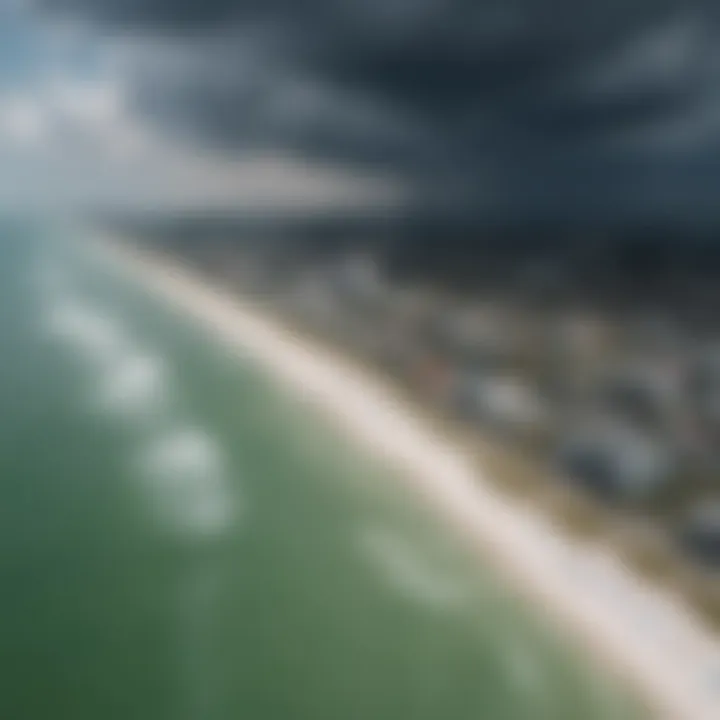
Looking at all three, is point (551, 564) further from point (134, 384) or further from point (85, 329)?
point (85, 329)

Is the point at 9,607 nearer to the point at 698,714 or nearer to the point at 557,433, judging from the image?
the point at 698,714

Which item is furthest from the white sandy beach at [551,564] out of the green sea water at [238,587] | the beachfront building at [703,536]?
the beachfront building at [703,536]

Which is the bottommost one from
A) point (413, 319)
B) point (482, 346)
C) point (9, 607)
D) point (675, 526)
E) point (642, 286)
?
point (9, 607)

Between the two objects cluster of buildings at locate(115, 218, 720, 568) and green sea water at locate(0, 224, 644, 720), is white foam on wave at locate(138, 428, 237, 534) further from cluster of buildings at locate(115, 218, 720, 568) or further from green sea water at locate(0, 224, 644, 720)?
cluster of buildings at locate(115, 218, 720, 568)

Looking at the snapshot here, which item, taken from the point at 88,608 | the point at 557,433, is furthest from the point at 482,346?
the point at 88,608

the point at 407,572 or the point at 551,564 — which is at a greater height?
the point at 551,564

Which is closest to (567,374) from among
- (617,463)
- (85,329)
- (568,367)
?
(568,367)
